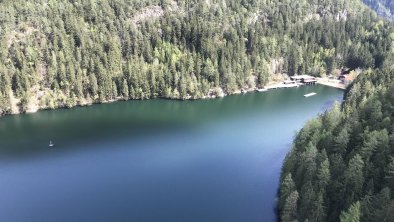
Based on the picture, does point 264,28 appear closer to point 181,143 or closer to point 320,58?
point 320,58

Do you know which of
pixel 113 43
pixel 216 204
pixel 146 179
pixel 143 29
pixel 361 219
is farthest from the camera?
pixel 143 29

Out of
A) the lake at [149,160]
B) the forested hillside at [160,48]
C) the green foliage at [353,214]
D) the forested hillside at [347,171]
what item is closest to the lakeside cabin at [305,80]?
the forested hillside at [160,48]

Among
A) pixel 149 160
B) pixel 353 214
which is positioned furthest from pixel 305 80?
pixel 353 214

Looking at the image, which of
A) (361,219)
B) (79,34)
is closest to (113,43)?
(79,34)

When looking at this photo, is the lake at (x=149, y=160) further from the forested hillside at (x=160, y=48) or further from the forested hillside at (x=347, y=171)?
the forested hillside at (x=347, y=171)

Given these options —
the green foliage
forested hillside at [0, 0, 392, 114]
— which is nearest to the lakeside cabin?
forested hillside at [0, 0, 392, 114]
